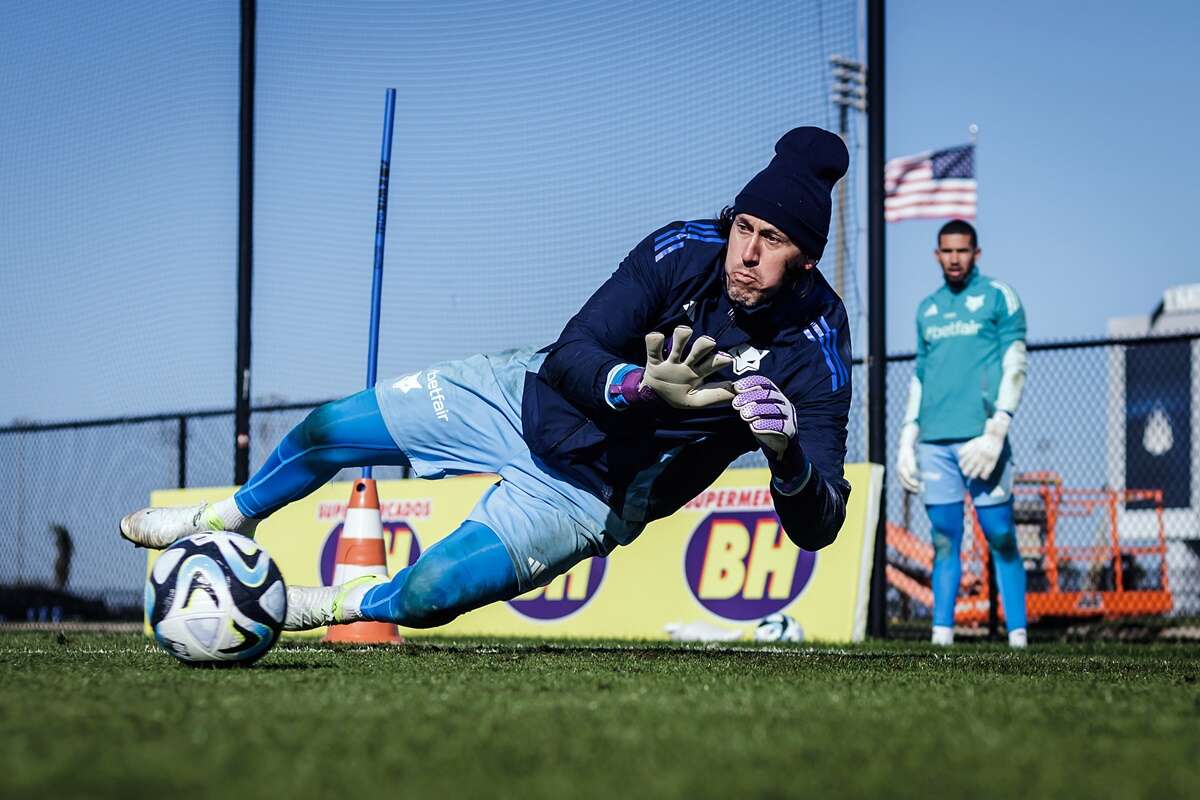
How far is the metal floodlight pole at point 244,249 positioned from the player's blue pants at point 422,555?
6.11 meters

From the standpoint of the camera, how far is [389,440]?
15.8ft

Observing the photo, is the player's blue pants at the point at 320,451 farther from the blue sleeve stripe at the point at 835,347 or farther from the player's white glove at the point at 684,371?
the blue sleeve stripe at the point at 835,347

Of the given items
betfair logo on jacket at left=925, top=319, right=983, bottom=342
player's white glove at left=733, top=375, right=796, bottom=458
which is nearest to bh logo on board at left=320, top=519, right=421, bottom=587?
betfair logo on jacket at left=925, top=319, right=983, bottom=342

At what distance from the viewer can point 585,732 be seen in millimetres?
2578

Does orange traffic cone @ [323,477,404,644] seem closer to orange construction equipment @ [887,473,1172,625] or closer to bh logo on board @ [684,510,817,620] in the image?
bh logo on board @ [684,510,817,620]

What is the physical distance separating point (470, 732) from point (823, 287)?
2.50m

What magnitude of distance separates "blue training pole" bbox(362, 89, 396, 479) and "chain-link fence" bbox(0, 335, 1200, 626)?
3.16m

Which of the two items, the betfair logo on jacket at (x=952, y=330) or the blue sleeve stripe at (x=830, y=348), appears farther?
the betfair logo on jacket at (x=952, y=330)

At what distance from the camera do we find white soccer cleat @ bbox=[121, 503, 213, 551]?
488cm

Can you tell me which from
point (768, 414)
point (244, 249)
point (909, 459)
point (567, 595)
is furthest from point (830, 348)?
point (244, 249)

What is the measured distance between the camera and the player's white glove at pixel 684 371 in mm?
3682

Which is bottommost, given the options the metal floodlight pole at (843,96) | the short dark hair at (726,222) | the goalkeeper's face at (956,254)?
the short dark hair at (726,222)

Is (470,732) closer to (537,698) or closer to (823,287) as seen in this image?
(537,698)

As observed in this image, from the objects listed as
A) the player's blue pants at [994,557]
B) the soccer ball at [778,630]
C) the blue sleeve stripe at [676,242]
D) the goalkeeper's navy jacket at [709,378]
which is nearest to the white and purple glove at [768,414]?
the goalkeeper's navy jacket at [709,378]
